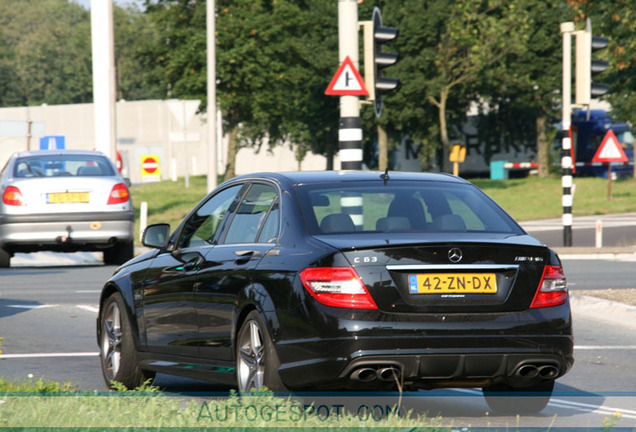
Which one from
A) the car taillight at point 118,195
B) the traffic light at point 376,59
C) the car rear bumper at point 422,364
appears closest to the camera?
the car rear bumper at point 422,364

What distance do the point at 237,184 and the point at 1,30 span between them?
121m

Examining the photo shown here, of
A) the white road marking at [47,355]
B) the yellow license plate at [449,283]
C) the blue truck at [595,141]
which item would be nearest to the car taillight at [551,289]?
the yellow license plate at [449,283]

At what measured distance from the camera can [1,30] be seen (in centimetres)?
12338

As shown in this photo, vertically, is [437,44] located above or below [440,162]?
above

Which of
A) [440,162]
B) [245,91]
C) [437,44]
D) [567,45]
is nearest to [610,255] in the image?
[567,45]

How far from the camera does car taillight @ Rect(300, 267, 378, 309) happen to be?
6.19 metres

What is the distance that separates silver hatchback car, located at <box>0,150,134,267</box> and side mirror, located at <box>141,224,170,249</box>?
32.8 ft

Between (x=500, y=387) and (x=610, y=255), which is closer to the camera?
(x=500, y=387)

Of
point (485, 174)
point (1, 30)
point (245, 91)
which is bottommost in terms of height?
point (485, 174)

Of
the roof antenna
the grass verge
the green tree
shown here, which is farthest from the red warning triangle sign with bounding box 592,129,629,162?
the green tree

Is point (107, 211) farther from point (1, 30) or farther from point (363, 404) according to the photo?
point (1, 30)

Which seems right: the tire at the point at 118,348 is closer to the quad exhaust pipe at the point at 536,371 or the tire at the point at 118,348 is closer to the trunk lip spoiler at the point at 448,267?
the trunk lip spoiler at the point at 448,267

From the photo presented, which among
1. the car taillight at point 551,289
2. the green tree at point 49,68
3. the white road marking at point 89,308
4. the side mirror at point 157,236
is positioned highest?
the green tree at point 49,68

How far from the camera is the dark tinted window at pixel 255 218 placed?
700 cm
